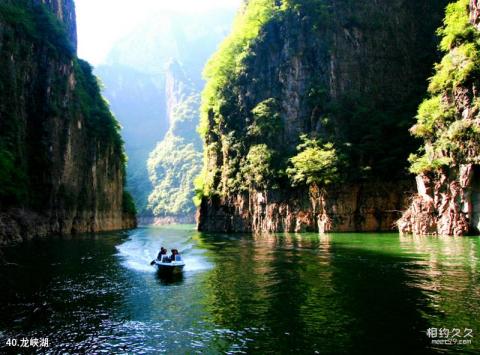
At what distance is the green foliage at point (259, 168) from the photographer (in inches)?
2484

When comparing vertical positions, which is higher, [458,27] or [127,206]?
[458,27]

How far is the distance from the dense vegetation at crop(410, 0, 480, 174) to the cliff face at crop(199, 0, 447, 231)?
356 inches

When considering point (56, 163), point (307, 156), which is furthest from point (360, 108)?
point (56, 163)

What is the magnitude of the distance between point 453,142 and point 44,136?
5147 cm

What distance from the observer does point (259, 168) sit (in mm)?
63844

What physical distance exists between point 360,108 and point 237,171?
21.8 meters

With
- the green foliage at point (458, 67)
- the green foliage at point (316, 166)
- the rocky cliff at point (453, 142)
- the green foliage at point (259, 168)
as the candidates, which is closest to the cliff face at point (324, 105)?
the green foliage at point (259, 168)

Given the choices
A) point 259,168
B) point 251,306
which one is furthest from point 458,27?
point 251,306

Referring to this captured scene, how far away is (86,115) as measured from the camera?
74.4 metres

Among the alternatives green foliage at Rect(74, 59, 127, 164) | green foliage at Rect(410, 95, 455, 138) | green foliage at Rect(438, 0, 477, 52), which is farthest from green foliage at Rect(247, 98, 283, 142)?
green foliage at Rect(74, 59, 127, 164)

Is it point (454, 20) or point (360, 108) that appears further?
point (360, 108)

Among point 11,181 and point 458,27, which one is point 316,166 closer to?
point 458,27

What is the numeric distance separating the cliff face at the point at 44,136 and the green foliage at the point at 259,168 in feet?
88.8

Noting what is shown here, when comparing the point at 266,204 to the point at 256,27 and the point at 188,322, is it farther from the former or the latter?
the point at 188,322
